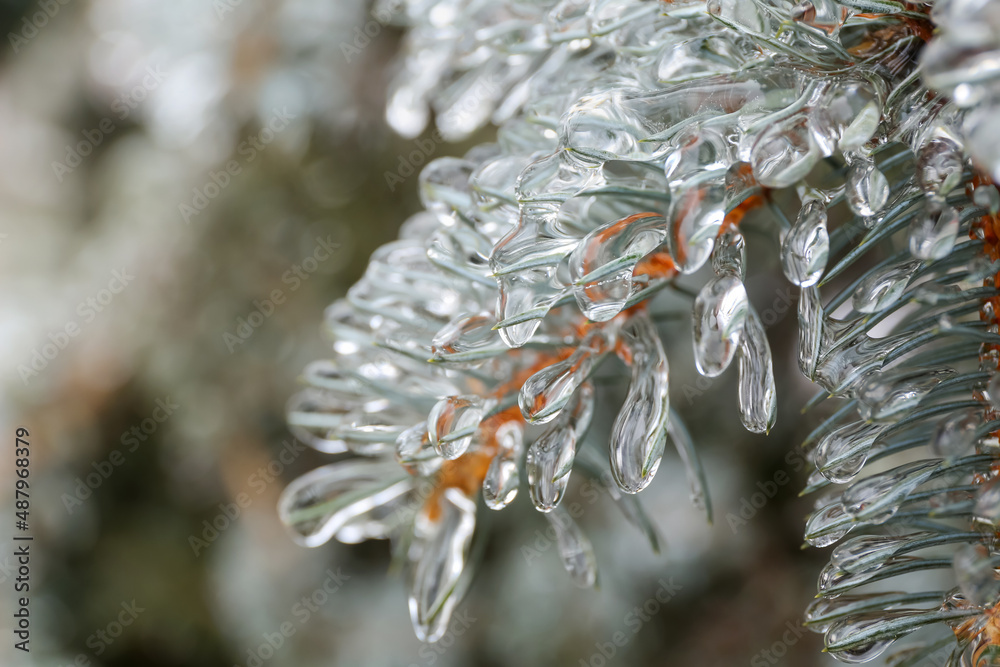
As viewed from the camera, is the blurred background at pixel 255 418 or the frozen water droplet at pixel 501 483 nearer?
the frozen water droplet at pixel 501 483

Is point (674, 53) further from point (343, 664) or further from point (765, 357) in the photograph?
point (343, 664)

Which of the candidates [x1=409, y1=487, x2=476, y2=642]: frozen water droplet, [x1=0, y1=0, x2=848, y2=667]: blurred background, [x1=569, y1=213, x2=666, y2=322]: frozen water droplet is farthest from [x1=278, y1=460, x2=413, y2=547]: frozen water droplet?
[x1=0, y1=0, x2=848, y2=667]: blurred background

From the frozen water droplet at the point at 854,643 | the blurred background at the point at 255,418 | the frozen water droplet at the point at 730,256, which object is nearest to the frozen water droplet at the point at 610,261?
the frozen water droplet at the point at 730,256

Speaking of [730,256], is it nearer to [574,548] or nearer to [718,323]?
[718,323]

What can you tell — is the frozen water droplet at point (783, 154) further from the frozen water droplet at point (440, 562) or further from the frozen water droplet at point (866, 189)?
the frozen water droplet at point (440, 562)

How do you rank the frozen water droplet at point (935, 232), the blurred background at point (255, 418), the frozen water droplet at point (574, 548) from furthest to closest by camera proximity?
the blurred background at point (255, 418), the frozen water droplet at point (574, 548), the frozen water droplet at point (935, 232)

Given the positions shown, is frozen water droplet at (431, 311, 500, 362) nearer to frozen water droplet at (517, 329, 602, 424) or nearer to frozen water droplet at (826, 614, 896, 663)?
frozen water droplet at (517, 329, 602, 424)

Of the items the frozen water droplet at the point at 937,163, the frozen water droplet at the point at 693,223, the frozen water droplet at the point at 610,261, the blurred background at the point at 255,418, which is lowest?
the blurred background at the point at 255,418
